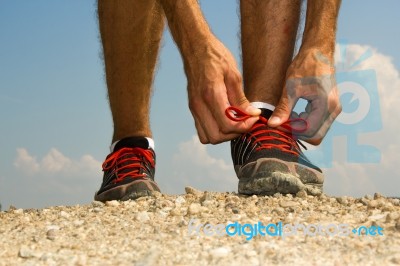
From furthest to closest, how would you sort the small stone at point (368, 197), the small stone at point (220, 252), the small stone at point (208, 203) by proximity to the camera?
the small stone at point (368, 197) < the small stone at point (208, 203) < the small stone at point (220, 252)

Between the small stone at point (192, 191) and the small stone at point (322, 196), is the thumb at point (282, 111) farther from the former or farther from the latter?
the small stone at point (192, 191)

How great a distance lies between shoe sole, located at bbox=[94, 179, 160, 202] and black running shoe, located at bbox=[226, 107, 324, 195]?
593 mm

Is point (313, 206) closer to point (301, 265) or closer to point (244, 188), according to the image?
point (244, 188)

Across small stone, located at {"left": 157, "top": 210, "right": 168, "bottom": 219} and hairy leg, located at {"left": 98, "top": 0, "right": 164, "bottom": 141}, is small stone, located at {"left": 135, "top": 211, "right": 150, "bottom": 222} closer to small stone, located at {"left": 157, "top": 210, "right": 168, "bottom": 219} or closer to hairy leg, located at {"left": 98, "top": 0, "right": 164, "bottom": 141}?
small stone, located at {"left": 157, "top": 210, "right": 168, "bottom": 219}

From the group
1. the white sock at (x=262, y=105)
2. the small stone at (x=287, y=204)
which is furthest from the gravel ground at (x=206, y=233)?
the white sock at (x=262, y=105)

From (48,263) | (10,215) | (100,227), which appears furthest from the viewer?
(10,215)

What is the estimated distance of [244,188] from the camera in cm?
342

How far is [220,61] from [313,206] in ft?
3.06

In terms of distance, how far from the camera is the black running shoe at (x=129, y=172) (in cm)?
380

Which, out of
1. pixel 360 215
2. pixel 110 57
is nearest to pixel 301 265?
pixel 360 215

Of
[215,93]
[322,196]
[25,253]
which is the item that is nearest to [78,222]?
[25,253]

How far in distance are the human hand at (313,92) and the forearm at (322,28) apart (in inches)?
2.2

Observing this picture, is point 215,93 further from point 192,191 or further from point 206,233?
point 206,233

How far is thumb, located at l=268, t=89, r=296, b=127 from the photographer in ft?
11.1
